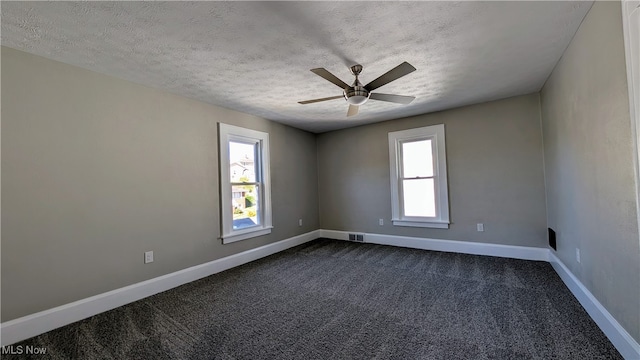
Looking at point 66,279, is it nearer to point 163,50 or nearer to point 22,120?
point 22,120

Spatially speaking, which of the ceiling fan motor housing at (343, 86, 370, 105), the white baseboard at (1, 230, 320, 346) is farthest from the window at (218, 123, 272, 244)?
the ceiling fan motor housing at (343, 86, 370, 105)

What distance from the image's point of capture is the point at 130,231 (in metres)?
2.77

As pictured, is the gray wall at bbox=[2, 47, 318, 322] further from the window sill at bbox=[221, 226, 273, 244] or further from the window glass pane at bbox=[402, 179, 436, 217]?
the window glass pane at bbox=[402, 179, 436, 217]

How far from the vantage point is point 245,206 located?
4.14 metres

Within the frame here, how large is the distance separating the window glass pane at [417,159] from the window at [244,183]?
246 cm

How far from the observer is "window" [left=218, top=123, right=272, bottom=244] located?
373 cm

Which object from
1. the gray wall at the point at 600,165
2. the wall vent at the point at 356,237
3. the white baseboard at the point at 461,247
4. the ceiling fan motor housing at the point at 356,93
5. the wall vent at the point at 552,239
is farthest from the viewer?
the wall vent at the point at 356,237

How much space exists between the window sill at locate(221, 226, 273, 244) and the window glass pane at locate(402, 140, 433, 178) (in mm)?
2642

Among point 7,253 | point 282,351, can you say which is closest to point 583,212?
point 282,351

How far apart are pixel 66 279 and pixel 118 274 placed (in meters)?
0.40

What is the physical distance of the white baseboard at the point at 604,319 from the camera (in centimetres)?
157

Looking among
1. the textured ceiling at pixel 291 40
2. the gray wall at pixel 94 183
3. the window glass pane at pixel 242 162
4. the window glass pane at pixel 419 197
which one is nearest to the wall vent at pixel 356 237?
the window glass pane at pixel 419 197

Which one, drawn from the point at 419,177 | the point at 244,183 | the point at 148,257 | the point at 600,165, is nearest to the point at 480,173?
the point at 419,177

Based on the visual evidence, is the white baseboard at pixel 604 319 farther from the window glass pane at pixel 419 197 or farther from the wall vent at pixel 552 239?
the window glass pane at pixel 419 197
